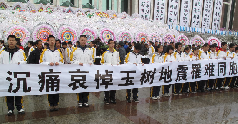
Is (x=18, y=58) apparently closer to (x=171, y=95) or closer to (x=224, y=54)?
(x=171, y=95)

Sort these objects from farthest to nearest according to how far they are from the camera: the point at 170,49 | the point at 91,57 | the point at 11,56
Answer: the point at 170,49 → the point at 91,57 → the point at 11,56

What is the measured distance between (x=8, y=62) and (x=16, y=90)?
621mm

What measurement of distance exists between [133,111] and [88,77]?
1355 millimetres

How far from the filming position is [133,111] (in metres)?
4.54

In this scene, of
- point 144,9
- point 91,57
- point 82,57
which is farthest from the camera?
point 144,9

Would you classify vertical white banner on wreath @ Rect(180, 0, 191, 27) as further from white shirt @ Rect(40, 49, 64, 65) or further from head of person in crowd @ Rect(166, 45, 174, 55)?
white shirt @ Rect(40, 49, 64, 65)

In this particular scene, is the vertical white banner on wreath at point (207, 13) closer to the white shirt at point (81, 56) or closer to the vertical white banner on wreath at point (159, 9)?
the vertical white banner on wreath at point (159, 9)

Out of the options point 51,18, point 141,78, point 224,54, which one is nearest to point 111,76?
point 141,78

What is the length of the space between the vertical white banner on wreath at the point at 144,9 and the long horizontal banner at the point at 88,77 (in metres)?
18.3

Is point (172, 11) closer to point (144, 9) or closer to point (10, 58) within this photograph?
point (144, 9)

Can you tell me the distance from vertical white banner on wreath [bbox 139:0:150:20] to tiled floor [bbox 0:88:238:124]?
1901 centimetres

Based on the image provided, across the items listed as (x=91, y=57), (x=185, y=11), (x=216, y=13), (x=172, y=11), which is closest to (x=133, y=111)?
→ (x=91, y=57)

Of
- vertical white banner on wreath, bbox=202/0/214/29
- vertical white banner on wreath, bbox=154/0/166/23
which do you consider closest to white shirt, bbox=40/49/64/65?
vertical white banner on wreath, bbox=154/0/166/23

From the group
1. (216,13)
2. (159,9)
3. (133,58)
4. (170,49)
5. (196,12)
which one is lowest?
(133,58)
